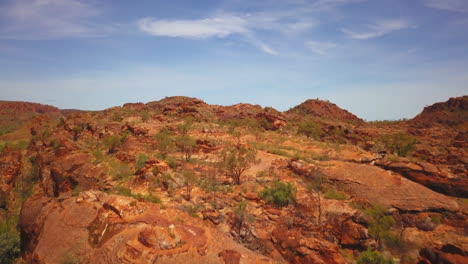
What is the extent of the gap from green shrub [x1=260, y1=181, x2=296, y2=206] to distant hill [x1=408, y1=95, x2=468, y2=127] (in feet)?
191

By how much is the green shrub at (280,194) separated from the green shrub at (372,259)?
3.87m

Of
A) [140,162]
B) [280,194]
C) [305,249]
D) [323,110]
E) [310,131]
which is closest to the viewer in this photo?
[305,249]

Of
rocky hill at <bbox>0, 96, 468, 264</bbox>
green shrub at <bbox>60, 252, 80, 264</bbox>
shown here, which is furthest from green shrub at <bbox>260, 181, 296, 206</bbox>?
green shrub at <bbox>60, 252, 80, 264</bbox>

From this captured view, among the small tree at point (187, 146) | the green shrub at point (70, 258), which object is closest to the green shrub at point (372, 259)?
the green shrub at point (70, 258)

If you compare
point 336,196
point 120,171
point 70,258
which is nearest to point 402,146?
point 336,196

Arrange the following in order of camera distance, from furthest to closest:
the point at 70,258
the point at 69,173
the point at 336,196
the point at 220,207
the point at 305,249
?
the point at 69,173, the point at 336,196, the point at 220,207, the point at 305,249, the point at 70,258

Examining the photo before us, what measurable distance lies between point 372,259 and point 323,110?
59.9 meters

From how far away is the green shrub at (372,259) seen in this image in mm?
8414

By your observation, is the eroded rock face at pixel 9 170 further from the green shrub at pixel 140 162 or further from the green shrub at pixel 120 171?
the green shrub at pixel 140 162

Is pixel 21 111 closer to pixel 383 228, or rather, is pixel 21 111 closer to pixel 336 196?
pixel 336 196

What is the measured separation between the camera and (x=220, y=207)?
11312 millimetres

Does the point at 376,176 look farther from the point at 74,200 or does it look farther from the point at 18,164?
the point at 18,164

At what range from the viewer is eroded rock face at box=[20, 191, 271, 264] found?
6.90m

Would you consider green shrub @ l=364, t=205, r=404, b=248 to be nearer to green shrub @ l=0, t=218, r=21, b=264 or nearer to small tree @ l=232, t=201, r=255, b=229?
small tree @ l=232, t=201, r=255, b=229
